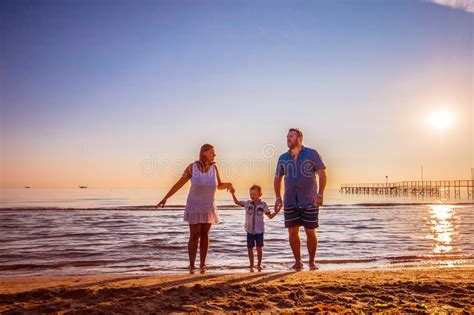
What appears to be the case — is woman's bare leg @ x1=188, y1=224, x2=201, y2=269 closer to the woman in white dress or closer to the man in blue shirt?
the woman in white dress

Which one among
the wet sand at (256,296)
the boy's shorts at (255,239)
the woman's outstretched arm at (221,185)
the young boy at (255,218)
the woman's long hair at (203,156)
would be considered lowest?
the wet sand at (256,296)

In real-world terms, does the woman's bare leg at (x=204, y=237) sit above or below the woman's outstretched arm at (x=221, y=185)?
below

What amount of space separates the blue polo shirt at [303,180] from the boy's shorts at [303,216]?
79 millimetres

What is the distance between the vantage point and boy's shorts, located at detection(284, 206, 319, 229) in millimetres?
6508

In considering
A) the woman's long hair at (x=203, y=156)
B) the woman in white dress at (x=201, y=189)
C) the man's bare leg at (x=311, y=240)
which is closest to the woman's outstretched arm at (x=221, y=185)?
the woman in white dress at (x=201, y=189)

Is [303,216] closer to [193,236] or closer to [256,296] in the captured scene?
[193,236]

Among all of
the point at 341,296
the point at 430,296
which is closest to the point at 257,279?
the point at 341,296

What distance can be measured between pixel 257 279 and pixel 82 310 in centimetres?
245

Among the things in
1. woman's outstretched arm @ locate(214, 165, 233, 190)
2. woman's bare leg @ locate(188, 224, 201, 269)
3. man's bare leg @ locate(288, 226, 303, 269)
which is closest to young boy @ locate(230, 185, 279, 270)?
woman's outstretched arm @ locate(214, 165, 233, 190)

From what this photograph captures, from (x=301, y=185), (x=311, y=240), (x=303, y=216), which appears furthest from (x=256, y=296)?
(x=311, y=240)

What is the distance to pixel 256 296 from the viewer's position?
4.32 m

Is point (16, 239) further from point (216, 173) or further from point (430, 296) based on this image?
point (430, 296)

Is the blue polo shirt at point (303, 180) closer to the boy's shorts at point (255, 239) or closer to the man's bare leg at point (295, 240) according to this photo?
the man's bare leg at point (295, 240)

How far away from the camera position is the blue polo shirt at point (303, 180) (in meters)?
6.50
